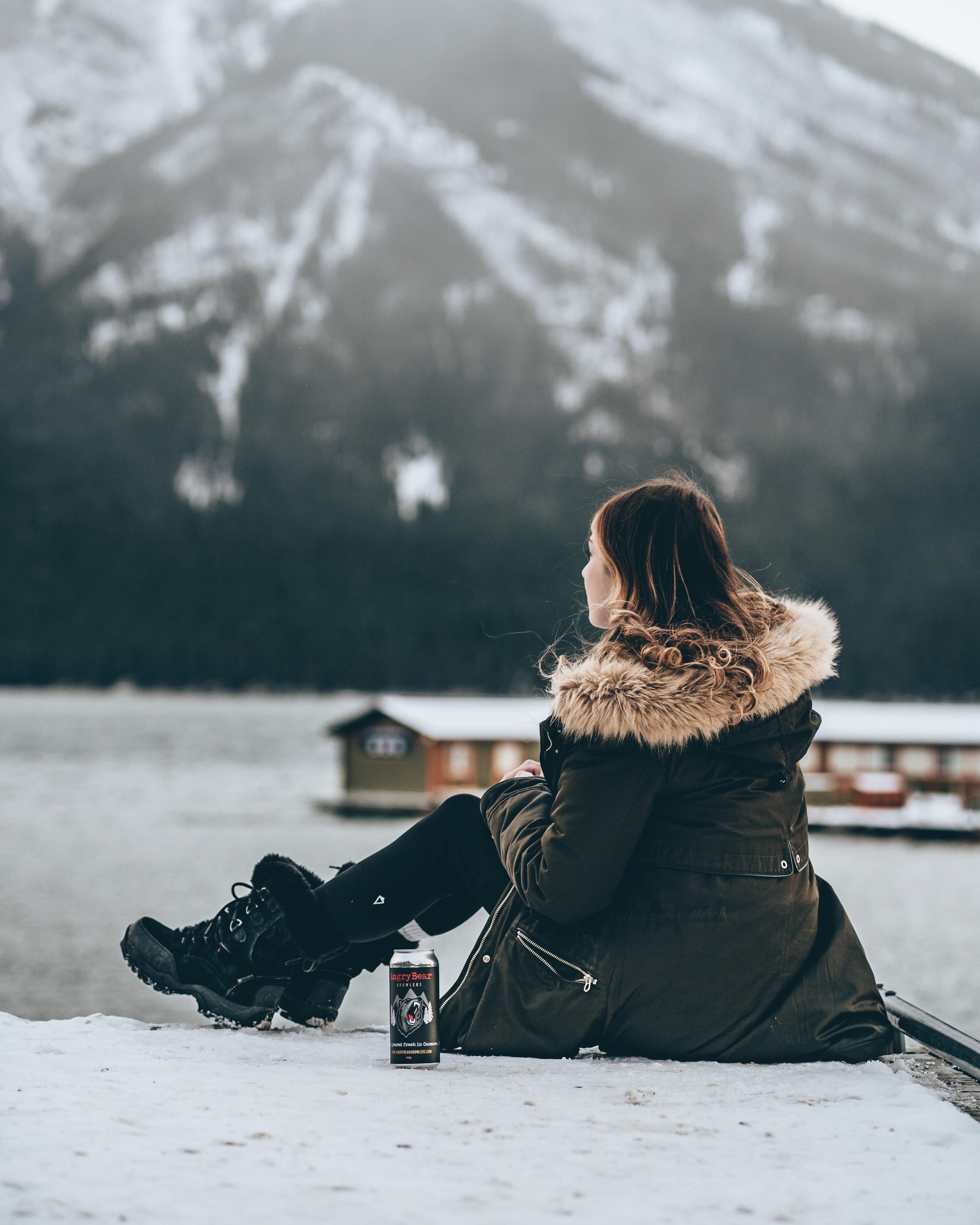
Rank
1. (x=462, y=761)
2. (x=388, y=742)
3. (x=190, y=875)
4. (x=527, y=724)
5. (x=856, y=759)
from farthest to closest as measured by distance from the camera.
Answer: (x=388, y=742) → (x=856, y=759) → (x=527, y=724) → (x=462, y=761) → (x=190, y=875)

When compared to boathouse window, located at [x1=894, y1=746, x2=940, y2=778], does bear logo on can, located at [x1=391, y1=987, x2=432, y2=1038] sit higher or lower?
higher

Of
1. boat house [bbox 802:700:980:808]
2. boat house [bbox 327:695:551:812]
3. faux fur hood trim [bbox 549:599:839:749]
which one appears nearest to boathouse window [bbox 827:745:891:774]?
boat house [bbox 802:700:980:808]

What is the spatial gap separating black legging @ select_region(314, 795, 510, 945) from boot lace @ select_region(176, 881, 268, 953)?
0.63 ft

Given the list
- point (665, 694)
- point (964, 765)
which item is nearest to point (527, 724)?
point (964, 765)

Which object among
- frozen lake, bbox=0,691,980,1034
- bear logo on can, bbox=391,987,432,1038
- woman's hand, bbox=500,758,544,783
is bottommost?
frozen lake, bbox=0,691,980,1034

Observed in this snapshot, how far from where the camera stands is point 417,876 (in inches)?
132

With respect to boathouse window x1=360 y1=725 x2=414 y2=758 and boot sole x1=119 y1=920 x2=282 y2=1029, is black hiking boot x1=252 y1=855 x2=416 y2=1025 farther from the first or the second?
boathouse window x1=360 y1=725 x2=414 y2=758

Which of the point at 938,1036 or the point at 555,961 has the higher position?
the point at 555,961

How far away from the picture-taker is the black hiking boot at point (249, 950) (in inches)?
133

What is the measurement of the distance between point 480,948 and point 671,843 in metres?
0.63

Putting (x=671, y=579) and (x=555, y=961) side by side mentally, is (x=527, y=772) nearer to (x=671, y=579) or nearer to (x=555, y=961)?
(x=555, y=961)

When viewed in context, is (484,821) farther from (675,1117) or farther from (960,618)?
(960,618)

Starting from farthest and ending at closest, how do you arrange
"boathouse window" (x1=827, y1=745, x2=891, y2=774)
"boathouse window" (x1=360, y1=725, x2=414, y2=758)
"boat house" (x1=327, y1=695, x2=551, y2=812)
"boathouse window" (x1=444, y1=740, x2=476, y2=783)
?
"boathouse window" (x1=360, y1=725, x2=414, y2=758), "boathouse window" (x1=827, y1=745, x2=891, y2=774), "boathouse window" (x1=444, y1=740, x2=476, y2=783), "boat house" (x1=327, y1=695, x2=551, y2=812)

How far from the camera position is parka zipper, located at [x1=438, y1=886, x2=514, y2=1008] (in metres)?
3.20
